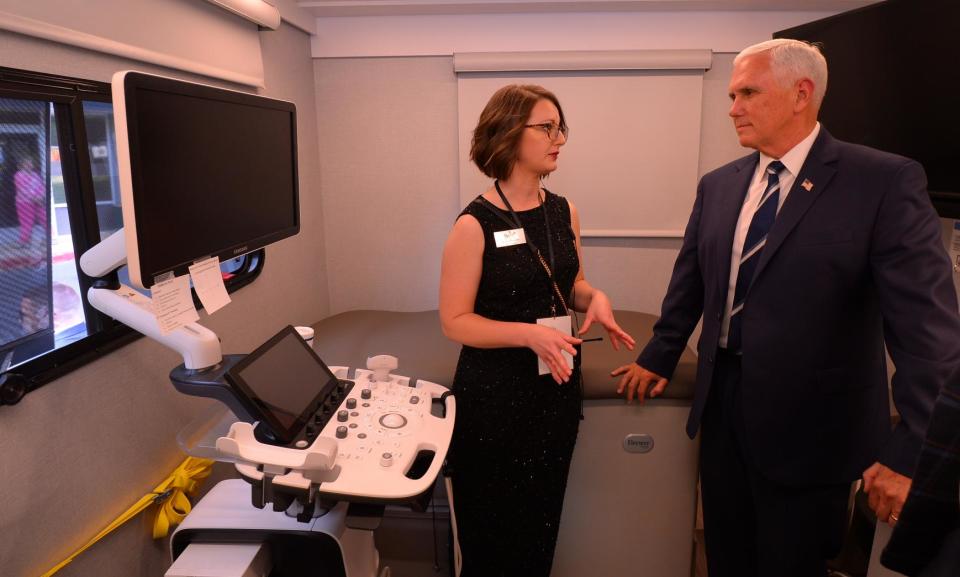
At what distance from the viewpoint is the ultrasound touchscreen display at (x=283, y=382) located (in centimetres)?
127

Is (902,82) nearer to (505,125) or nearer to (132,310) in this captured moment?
(505,125)

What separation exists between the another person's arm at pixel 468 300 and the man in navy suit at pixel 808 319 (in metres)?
0.52

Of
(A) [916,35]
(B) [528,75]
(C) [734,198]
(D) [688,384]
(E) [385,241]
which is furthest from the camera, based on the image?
(E) [385,241]

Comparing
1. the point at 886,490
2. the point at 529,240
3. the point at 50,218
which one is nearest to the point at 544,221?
the point at 529,240

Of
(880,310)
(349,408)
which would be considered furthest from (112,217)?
(880,310)

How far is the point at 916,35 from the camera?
1.94 meters

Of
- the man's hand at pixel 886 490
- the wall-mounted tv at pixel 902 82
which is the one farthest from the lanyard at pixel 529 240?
the wall-mounted tv at pixel 902 82

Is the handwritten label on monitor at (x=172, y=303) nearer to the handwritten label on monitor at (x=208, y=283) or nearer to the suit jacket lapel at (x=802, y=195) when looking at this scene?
the handwritten label on monitor at (x=208, y=283)

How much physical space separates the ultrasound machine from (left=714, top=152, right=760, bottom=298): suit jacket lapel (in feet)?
2.86

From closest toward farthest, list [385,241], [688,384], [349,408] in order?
[349,408]
[688,384]
[385,241]

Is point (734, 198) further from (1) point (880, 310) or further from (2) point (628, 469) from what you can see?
(2) point (628, 469)

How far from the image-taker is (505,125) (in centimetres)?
164

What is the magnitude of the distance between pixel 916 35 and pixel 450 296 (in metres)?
1.76

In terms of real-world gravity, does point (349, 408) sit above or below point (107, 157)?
below
